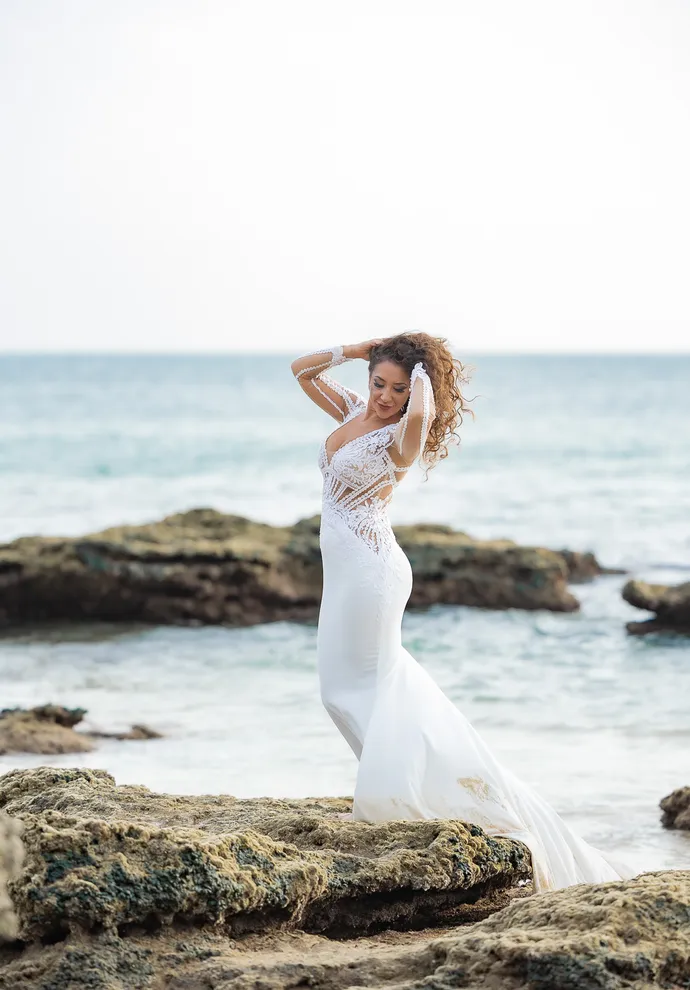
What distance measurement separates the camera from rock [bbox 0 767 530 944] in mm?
3807

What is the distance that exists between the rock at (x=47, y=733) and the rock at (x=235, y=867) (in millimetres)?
4246

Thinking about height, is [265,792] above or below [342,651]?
below

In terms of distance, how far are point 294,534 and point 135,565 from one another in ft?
7.54

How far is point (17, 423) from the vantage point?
5719 centimetres

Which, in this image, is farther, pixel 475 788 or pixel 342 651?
pixel 342 651

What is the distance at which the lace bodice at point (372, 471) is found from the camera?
6008 millimetres

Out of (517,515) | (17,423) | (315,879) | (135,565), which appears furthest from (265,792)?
(17,423)

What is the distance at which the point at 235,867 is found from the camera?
4023 millimetres

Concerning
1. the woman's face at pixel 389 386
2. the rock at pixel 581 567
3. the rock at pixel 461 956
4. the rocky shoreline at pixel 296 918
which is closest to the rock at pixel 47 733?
the woman's face at pixel 389 386

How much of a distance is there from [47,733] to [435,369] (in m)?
5.27

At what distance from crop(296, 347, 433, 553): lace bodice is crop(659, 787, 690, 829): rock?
3.09 metres

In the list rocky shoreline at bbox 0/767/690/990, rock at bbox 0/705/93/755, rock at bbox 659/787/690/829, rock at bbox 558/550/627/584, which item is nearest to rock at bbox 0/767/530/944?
rocky shoreline at bbox 0/767/690/990

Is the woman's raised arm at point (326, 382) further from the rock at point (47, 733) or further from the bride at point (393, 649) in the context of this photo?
the rock at point (47, 733)

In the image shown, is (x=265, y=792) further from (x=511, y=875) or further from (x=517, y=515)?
(x=517, y=515)
